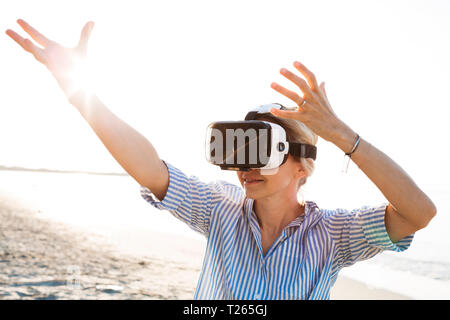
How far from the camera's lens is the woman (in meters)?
1.53

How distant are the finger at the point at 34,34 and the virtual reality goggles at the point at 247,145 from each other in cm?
75

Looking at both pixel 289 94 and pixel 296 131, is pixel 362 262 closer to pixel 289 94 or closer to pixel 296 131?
pixel 296 131

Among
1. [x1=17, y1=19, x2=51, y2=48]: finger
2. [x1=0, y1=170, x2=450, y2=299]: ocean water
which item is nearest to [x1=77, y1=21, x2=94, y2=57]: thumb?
[x1=17, y1=19, x2=51, y2=48]: finger

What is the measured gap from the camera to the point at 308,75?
1481 millimetres

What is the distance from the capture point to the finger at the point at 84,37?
1.55m

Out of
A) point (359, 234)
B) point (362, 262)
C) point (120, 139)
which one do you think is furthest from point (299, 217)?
point (362, 262)

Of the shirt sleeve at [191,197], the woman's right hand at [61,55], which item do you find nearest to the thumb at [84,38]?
the woman's right hand at [61,55]

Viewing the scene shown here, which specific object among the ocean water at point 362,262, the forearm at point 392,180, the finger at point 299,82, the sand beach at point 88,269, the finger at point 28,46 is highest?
the finger at point 28,46

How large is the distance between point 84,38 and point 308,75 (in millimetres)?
863

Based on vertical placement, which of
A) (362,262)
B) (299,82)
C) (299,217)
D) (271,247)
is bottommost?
(362,262)

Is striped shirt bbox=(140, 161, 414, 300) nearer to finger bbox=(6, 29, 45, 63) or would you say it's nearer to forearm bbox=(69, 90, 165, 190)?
forearm bbox=(69, 90, 165, 190)

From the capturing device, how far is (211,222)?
187cm

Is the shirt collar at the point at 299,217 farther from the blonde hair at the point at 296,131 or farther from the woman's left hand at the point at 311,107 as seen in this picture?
the woman's left hand at the point at 311,107

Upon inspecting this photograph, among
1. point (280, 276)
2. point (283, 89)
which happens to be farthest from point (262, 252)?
point (283, 89)
